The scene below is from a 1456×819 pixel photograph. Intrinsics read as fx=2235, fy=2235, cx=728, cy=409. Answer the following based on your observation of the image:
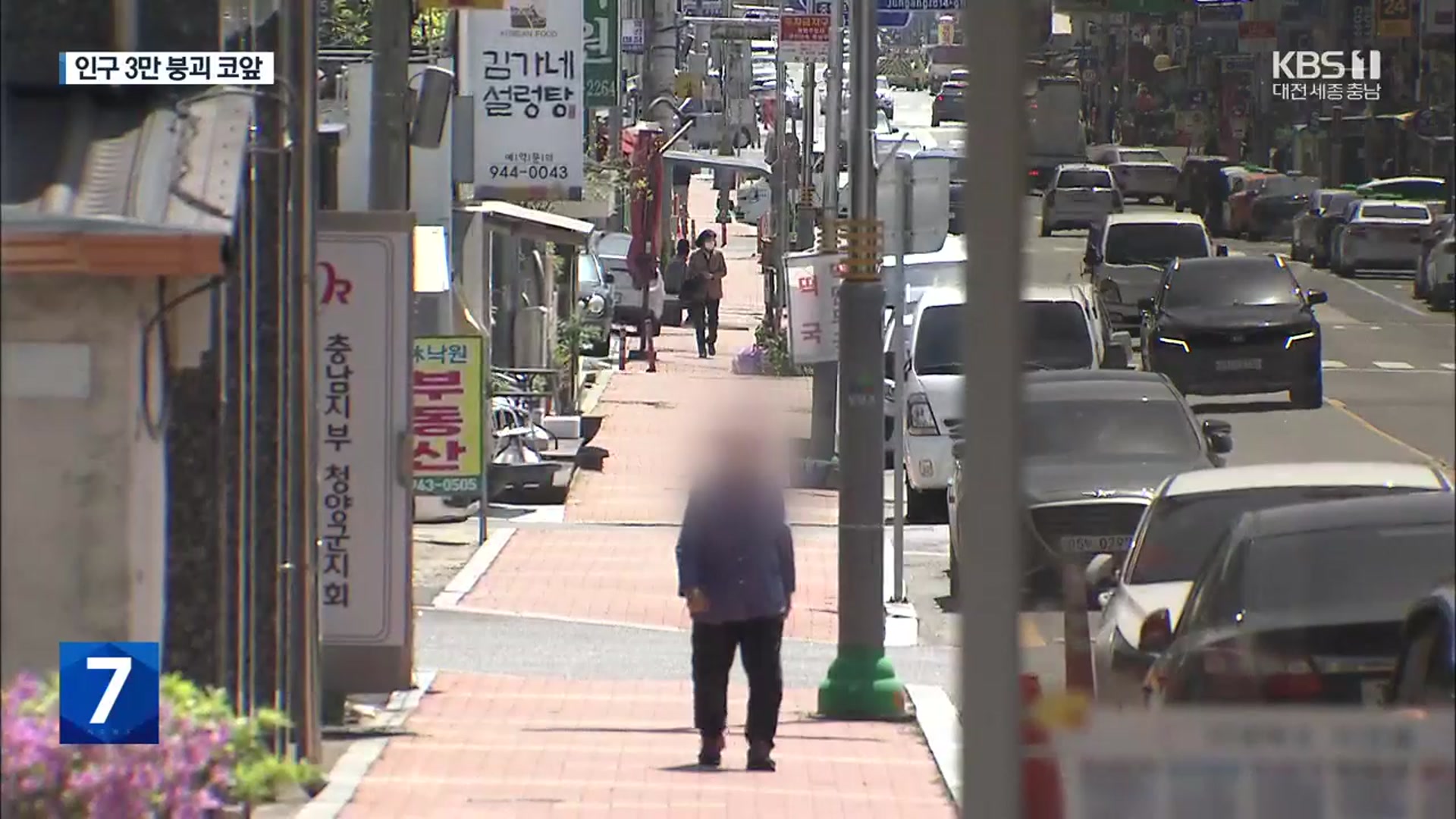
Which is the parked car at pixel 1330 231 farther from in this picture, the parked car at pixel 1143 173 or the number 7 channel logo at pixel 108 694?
the number 7 channel logo at pixel 108 694

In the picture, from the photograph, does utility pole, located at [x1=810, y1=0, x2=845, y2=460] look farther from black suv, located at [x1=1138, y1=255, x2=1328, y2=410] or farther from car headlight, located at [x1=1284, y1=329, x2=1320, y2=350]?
car headlight, located at [x1=1284, y1=329, x2=1320, y2=350]

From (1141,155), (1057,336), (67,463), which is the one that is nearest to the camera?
(1057,336)

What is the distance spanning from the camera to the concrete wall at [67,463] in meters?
6.35

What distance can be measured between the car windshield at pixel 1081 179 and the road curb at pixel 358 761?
6.56m

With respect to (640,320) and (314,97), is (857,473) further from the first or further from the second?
(640,320)

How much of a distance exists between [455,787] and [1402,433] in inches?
291

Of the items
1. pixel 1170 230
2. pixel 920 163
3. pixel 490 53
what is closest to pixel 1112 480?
pixel 1170 230

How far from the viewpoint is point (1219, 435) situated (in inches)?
139

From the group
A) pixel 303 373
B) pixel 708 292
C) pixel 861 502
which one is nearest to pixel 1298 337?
pixel 303 373

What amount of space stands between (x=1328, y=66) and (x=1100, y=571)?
86cm

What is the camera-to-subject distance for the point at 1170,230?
12.6 ft

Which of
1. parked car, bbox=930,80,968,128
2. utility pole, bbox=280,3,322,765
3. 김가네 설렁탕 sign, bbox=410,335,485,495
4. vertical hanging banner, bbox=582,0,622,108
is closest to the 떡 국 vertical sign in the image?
utility pole, bbox=280,3,322,765

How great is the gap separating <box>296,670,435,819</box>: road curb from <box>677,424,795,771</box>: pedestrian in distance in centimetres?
164

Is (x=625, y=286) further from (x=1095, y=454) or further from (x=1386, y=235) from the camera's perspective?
(x=1386, y=235)
